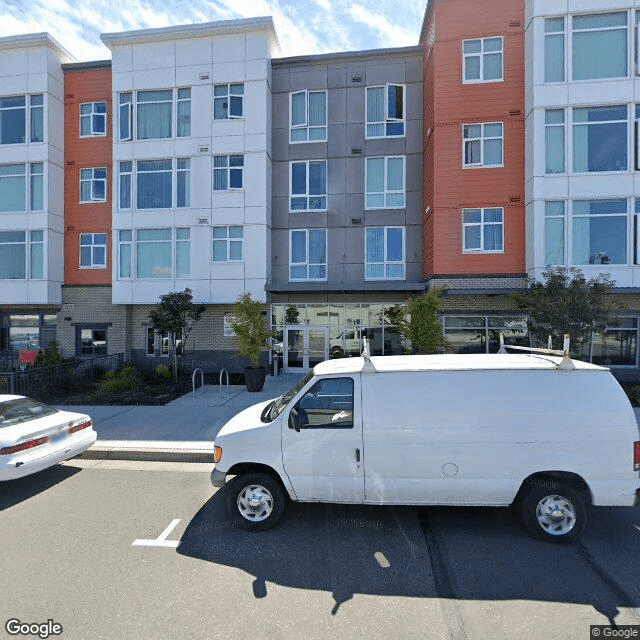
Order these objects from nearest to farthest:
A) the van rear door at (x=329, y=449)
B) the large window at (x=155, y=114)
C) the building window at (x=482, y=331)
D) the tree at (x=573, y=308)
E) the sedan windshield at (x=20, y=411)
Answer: the van rear door at (x=329, y=449), the sedan windshield at (x=20, y=411), the tree at (x=573, y=308), the building window at (x=482, y=331), the large window at (x=155, y=114)

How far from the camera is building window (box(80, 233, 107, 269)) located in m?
17.4

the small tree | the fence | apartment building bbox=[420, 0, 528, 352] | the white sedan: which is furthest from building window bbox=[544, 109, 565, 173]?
the fence

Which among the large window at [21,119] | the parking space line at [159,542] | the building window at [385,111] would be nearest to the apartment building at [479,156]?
the building window at [385,111]

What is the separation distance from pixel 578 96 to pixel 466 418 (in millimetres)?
13998

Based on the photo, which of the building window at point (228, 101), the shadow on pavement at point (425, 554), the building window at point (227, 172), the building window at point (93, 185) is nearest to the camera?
the shadow on pavement at point (425, 554)

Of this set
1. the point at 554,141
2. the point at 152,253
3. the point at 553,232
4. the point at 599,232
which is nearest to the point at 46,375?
the point at 152,253

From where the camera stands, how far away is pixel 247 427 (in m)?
4.62

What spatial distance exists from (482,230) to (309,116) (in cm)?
867

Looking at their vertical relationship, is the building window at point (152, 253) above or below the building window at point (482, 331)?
above

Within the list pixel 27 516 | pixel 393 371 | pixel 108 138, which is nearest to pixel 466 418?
pixel 393 371

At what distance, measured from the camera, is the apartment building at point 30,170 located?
1652 centimetres

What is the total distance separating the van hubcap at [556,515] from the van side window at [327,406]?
2.22 m

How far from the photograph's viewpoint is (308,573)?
3.66 meters

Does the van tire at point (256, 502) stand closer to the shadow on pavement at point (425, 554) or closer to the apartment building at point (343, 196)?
the shadow on pavement at point (425, 554)
